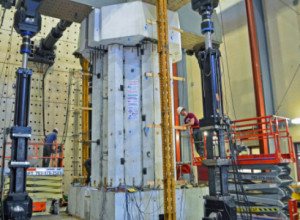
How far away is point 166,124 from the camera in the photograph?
8281 mm

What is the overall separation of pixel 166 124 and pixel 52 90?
992 centimetres

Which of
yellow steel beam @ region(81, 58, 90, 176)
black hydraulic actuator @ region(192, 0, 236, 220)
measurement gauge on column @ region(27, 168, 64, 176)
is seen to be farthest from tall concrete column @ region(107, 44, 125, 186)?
yellow steel beam @ region(81, 58, 90, 176)

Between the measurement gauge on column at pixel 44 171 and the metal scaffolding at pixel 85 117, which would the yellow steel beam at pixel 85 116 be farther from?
the measurement gauge on column at pixel 44 171

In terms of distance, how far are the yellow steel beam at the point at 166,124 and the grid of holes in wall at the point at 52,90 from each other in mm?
8264

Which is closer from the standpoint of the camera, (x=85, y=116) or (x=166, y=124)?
(x=166, y=124)

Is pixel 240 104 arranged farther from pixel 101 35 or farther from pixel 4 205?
pixel 4 205

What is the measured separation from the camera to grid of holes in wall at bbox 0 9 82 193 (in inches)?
584

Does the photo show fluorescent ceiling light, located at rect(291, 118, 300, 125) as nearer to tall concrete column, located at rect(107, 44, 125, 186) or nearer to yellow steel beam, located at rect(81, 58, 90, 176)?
tall concrete column, located at rect(107, 44, 125, 186)

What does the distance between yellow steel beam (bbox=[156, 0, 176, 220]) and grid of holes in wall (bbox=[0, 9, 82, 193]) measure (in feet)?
27.1

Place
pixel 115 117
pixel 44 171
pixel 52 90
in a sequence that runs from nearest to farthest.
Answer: pixel 115 117 → pixel 44 171 → pixel 52 90

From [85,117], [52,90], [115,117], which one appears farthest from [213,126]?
[52,90]

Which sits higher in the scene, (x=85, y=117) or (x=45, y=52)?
(x=45, y=52)

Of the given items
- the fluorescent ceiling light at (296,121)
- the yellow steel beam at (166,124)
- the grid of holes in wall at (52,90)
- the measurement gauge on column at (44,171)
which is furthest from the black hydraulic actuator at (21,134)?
the fluorescent ceiling light at (296,121)

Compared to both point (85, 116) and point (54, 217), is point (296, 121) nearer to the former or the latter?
point (85, 116)
